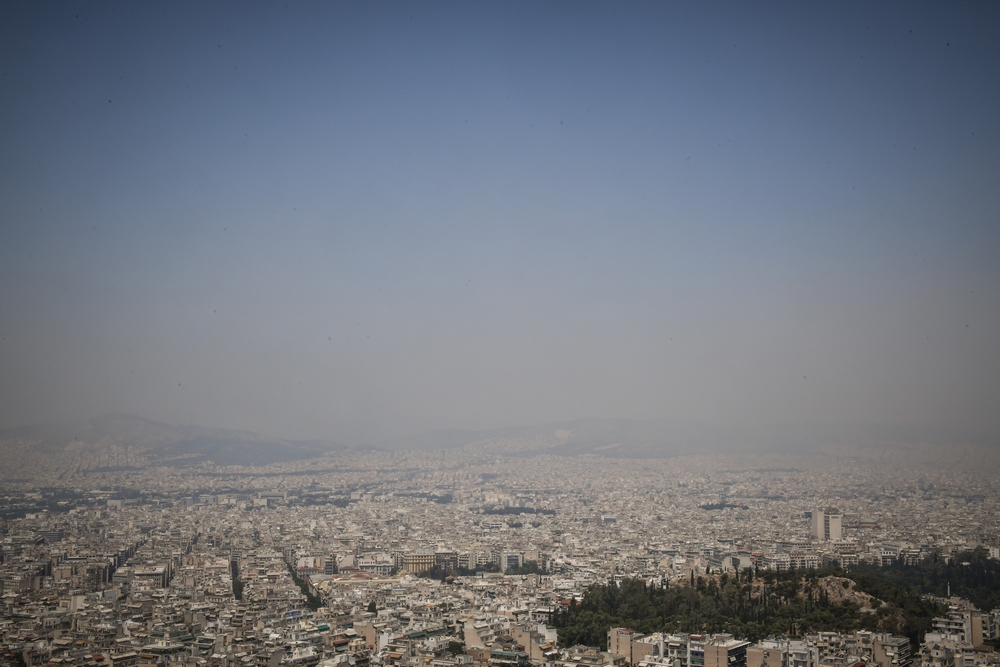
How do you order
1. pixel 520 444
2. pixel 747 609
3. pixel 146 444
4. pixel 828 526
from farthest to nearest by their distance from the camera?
pixel 520 444 → pixel 146 444 → pixel 828 526 → pixel 747 609

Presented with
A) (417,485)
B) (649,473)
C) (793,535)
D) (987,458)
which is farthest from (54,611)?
(649,473)

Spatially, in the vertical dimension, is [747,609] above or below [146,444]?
below

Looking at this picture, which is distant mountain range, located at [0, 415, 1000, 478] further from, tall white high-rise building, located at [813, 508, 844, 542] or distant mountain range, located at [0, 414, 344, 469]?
tall white high-rise building, located at [813, 508, 844, 542]

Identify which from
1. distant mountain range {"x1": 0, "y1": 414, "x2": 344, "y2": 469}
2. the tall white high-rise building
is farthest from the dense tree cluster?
distant mountain range {"x1": 0, "y1": 414, "x2": 344, "y2": 469}

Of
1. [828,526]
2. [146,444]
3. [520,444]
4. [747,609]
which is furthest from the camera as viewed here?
[520,444]

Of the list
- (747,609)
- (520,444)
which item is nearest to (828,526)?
(747,609)

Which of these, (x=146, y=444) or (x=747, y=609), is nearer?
(x=747, y=609)

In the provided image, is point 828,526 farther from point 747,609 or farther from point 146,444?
point 146,444

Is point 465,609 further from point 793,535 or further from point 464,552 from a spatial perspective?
point 793,535
